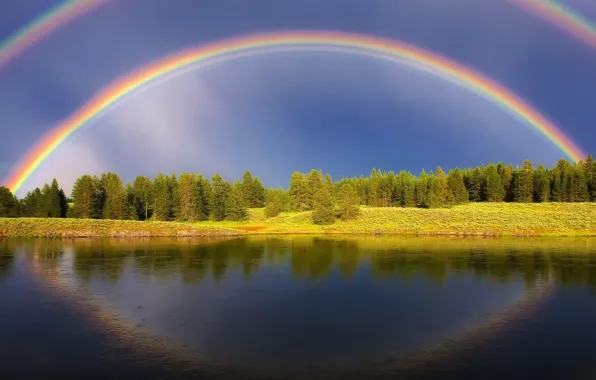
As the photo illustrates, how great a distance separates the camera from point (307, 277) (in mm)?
36062

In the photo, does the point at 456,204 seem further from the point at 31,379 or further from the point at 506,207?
the point at 31,379

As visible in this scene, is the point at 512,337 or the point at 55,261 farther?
the point at 55,261

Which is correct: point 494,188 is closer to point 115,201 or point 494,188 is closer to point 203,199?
point 203,199

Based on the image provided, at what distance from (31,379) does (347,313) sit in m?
16.3

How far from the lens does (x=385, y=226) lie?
275 ft

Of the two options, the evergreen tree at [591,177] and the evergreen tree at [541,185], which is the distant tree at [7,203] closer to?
the evergreen tree at [541,185]

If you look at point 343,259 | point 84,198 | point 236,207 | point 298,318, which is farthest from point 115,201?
Answer: point 298,318

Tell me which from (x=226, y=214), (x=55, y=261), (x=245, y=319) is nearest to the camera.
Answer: (x=245, y=319)

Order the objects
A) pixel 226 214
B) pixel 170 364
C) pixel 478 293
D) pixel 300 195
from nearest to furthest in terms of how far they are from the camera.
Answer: pixel 170 364 → pixel 478 293 → pixel 226 214 → pixel 300 195

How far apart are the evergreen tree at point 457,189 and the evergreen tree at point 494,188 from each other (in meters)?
7.44

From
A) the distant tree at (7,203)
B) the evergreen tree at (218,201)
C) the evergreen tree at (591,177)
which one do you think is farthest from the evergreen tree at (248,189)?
the evergreen tree at (591,177)

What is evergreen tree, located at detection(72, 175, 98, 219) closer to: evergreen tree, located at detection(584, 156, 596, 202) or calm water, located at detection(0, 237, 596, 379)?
calm water, located at detection(0, 237, 596, 379)

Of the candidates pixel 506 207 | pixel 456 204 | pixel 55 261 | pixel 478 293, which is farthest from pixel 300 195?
pixel 478 293

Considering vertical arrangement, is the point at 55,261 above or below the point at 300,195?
below
